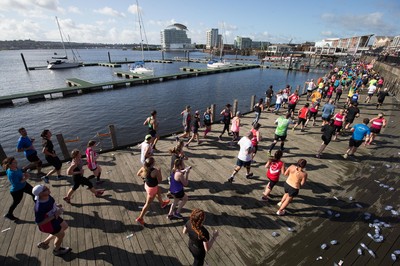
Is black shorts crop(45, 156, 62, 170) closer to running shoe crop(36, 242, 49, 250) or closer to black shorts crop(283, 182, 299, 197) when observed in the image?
running shoe crop(36, 242, 49, 250)

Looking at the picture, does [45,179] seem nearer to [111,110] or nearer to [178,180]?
[178,180]

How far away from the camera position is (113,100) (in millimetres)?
26375

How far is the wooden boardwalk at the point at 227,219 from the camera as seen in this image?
4.38 meters

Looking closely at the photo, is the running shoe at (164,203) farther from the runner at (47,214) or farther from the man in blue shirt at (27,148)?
the man in blue shirt at (27,148)

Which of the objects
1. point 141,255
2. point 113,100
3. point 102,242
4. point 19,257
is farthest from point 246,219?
point 113,100

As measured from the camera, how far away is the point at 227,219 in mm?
5410

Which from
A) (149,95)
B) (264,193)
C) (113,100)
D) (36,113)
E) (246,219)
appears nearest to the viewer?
(246,219)

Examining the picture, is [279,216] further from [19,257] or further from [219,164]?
[19,257]

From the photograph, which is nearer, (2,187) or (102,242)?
(102,242)

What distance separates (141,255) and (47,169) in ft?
19.2

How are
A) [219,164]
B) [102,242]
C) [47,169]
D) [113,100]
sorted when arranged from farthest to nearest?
[113,100], [219,164], [47,169], [102,242]

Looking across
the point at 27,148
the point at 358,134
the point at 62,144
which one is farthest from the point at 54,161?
the point at 358,134

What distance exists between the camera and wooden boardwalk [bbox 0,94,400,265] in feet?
14.4

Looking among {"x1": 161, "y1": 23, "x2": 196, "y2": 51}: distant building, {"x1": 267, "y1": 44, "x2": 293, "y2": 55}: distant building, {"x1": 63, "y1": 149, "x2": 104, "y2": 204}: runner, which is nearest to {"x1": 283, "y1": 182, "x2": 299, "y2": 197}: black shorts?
{"x1": 63, "y1": 149, "x2": 104, "y2": 204}: runner
